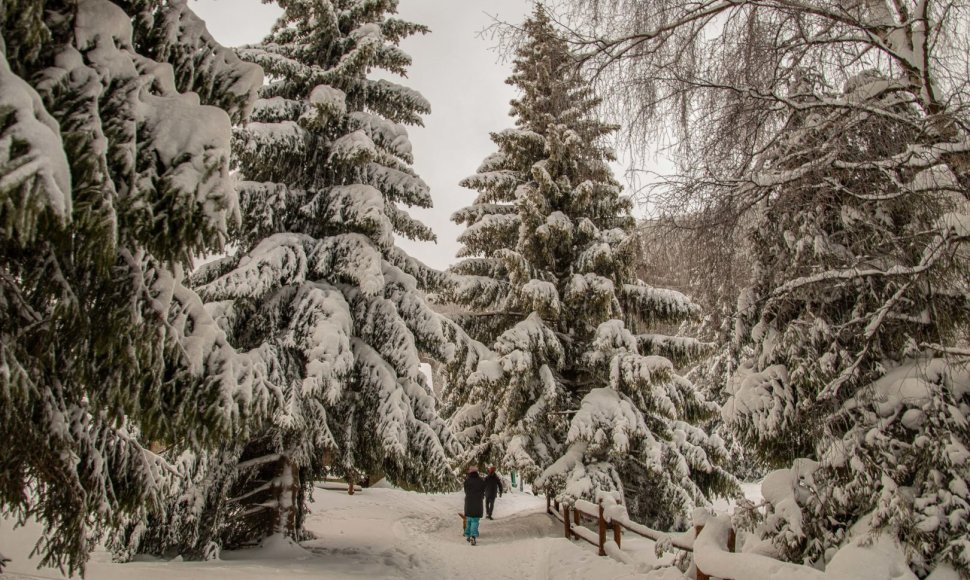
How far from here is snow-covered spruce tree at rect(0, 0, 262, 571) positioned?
8.02 ft

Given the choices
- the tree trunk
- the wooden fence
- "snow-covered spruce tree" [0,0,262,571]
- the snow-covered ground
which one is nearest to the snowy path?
the snow-covered ground

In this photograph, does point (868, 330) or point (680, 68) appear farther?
point (680, 68)

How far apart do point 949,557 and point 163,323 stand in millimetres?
5211

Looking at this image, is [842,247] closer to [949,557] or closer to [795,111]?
[795,111]

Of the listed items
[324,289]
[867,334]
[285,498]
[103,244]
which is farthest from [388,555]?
[103,244]

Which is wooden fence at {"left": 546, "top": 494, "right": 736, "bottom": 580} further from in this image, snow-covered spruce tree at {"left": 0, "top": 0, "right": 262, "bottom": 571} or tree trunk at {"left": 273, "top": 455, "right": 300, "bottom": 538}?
snow-covered spruce tree at {"left": 0, "top": 0, "right": 262, "bottom": 571}

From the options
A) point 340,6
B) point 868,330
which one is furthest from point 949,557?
point 340,6

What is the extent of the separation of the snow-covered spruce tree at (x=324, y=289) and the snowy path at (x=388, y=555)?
3.21ft

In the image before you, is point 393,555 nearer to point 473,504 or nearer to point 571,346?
point 473,504

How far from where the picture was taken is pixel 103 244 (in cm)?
250

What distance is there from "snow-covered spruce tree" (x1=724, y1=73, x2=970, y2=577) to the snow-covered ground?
257cm

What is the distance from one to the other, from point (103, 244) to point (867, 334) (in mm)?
4512

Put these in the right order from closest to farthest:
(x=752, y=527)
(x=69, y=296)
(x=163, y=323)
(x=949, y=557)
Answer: (x=69, y=296) → (x=163, y=323) → (x=949, y=557) → (x=752, y=527)

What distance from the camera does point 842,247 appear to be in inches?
195
